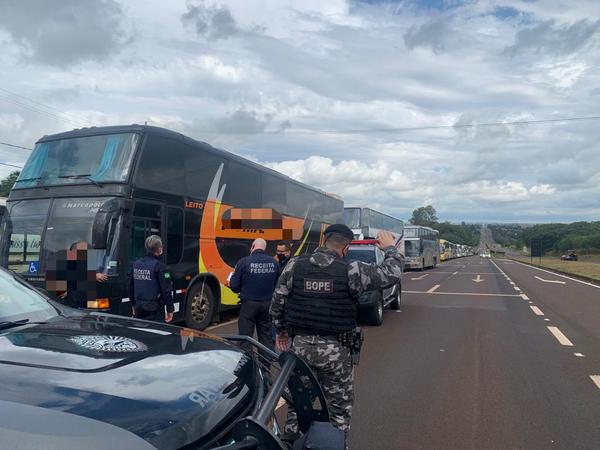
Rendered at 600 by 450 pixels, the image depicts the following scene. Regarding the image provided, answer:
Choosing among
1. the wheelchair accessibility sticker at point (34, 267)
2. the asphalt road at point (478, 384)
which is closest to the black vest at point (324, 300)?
the asphalt road at point (478, 384)

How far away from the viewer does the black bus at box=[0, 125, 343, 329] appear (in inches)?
314

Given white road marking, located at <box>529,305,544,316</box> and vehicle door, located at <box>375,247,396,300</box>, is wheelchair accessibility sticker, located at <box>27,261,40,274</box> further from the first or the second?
white road marking, located at <box>529,305,544,316</box>

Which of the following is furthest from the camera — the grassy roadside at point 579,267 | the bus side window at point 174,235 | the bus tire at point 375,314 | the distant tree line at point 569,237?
the distant tree line at point 569,237

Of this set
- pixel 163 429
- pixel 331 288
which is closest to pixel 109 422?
pixel 163 429

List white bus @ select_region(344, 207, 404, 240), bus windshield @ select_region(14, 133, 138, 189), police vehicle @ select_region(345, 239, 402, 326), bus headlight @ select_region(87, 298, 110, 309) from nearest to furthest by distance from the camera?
bus headlight @ select_region(87, 298, 110, 309)
bus windshield @ select_region(14, 133, 138, 189)
police vehicle @ select_region(345, 239, 402, 326)
white bus @ select_region(344, 207, 404, 240)

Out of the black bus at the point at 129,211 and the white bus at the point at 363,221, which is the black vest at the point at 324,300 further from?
the white bus at the point at 363,221

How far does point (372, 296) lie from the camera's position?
10289mm

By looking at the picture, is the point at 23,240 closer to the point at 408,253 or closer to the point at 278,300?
the point at 278,300

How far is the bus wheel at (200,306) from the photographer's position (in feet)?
32.0

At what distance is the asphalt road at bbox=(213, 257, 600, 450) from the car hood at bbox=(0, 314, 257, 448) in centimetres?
230

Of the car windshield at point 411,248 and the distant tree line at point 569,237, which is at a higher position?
the distant tree line at point 569,237

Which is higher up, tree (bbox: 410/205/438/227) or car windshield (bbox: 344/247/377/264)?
tree (bbox: 410/205/438/227)

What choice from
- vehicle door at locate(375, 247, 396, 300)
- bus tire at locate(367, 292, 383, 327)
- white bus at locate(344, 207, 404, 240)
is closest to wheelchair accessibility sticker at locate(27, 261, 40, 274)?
bus tire at locate(367, 292, 383, 327)

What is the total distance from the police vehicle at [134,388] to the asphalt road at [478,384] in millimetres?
2139
